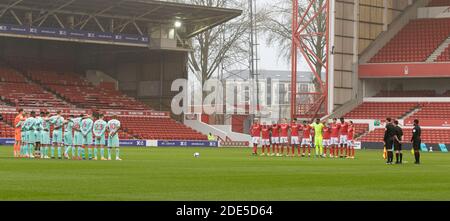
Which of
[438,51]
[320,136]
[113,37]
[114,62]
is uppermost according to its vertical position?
[113,37]

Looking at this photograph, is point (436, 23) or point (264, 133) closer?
point (264, 133)

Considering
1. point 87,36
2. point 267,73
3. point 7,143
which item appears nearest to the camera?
point 7,143

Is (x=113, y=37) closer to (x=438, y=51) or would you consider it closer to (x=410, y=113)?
(x=410, y=113)

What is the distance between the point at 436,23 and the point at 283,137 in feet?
112

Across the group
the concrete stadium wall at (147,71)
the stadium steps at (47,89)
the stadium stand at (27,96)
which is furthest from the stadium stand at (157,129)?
the stadium stand at (27,96)

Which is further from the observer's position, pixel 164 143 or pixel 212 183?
pixel 164 143

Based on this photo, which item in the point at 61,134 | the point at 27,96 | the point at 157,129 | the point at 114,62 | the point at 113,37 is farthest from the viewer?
the point at 114,62

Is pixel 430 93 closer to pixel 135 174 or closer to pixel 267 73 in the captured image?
pixel 135 174

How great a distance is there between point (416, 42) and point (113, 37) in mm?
24511

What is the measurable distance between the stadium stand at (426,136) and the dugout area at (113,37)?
13596 mm

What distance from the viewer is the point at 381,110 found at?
76125mm

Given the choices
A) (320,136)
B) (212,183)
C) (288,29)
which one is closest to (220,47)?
(288,29)
